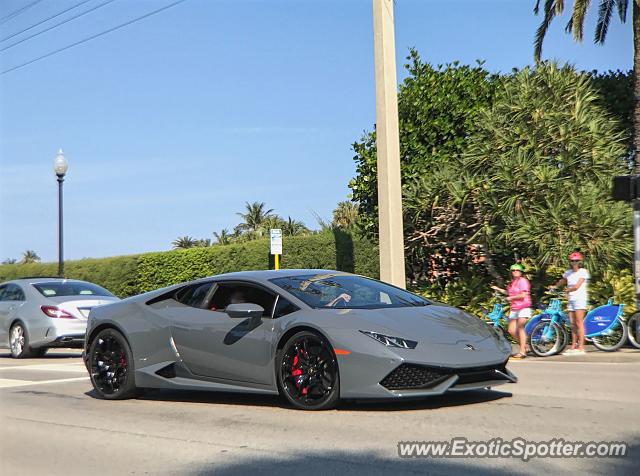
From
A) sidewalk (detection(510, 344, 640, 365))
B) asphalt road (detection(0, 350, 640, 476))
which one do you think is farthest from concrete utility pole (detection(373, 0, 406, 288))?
asphalt road (detection(0, 350, 640, 476))

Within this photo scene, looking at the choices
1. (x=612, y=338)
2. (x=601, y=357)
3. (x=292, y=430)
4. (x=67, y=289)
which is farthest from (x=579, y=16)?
(x=292, y=430)

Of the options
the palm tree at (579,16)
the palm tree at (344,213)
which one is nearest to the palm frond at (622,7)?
the palm tree at (579,16)

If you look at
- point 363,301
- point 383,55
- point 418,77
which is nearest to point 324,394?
point 363,301

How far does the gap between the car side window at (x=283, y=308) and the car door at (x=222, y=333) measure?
0.08 metres

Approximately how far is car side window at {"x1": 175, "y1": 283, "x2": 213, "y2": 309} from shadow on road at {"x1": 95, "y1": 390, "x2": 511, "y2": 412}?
1.01 metres

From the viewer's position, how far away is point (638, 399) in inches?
347

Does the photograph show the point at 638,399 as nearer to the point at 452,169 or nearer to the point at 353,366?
the point at 353,366

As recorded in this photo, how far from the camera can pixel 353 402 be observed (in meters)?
8.74

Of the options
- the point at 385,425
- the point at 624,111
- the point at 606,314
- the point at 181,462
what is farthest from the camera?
the point at 624,111

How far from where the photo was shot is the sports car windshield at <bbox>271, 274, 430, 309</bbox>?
8.77 m

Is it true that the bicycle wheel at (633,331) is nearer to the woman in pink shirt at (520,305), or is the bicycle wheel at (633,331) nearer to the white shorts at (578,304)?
the white shorts at (578,304)

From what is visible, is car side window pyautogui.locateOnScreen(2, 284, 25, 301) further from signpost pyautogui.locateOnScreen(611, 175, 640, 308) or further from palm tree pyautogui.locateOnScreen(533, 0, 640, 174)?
palm tree pyautogui.locateOnScreen(533, 0, 640, 174)

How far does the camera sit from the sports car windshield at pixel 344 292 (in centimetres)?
877

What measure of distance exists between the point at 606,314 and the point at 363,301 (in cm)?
850
